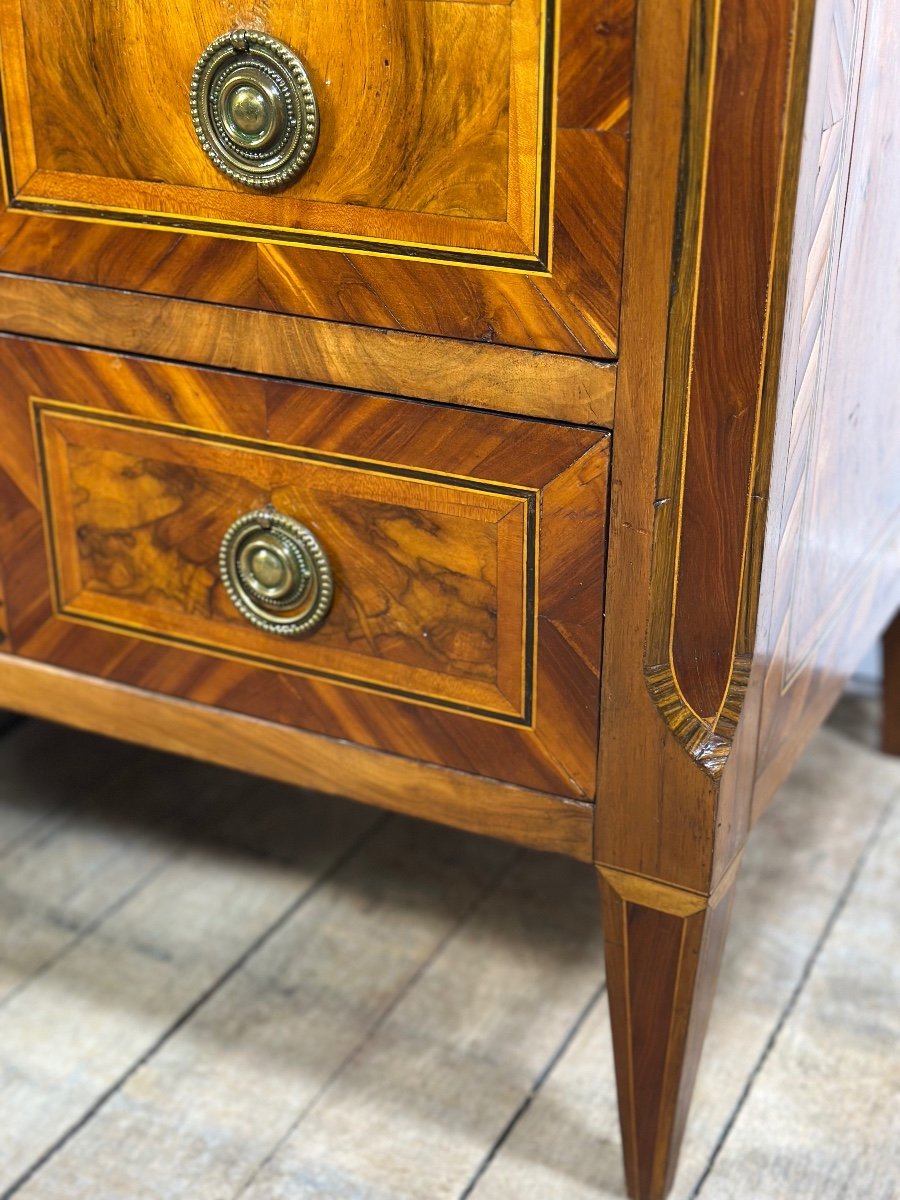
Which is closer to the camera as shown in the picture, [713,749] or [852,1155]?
[713,749]

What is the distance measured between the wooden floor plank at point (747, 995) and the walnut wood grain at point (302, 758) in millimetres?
202

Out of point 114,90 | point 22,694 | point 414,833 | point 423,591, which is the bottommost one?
point 414,833

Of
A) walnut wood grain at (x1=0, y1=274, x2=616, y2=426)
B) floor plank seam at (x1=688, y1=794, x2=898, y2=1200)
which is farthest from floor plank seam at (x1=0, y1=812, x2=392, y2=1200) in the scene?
walnut wood grain at (x1=0, y1=274, x2=616, y2=426)

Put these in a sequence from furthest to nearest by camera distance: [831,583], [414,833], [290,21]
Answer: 1. [414,833]
2. [831,583]
3. [290,21]

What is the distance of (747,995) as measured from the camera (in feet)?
3.09

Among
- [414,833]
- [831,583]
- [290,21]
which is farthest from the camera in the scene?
[414,833]

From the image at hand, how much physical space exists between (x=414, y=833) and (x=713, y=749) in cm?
47

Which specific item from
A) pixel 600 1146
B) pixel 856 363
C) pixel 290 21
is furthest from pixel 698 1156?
pixel 290 21

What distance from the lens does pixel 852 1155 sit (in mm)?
818

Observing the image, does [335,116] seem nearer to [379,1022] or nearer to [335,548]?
[335,548]

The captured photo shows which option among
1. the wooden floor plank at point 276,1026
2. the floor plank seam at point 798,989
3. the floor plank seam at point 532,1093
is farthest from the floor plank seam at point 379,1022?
the floor plank seam at point 798,989

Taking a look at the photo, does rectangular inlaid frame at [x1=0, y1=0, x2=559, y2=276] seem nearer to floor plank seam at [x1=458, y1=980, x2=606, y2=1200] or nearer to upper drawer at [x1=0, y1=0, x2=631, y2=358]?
upper drawer at [x1=0, y1=0, x2=631, y2=358]

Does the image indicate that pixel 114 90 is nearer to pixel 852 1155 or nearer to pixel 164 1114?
pixel 164 1114

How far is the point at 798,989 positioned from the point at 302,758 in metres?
0.39
